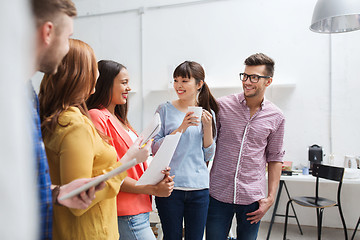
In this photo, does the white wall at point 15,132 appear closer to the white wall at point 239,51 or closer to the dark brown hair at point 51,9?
the dark brown hair at point 51,9

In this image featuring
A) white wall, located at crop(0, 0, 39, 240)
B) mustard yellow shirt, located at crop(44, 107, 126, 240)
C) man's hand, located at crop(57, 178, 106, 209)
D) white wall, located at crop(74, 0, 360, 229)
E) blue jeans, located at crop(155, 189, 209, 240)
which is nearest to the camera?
white wall, located at crop(0, 0, 39, 240)

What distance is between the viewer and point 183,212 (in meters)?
1.58

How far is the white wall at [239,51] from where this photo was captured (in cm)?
345

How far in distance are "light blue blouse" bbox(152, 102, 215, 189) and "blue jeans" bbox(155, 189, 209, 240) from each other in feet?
0.19

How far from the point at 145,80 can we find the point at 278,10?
82.0 inches

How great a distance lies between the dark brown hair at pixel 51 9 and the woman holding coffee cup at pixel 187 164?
106cm

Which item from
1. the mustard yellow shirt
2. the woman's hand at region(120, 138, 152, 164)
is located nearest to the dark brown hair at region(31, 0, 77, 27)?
the mustard yellow shirt

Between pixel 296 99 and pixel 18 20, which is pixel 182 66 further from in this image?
pixel 296 99

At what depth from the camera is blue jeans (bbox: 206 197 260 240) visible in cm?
158

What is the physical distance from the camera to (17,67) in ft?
0.47

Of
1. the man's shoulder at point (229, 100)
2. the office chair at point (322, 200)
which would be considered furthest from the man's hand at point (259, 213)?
the office chair at point (322, 200)

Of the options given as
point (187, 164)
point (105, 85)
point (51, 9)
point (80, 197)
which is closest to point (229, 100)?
point (187, 164)

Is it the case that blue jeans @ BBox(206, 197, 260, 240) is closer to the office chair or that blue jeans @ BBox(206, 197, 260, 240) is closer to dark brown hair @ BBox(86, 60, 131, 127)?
dark brown hair @ BBox(86, 60, 131, 127)

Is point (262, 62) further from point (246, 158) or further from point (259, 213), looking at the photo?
point (259, 213)
